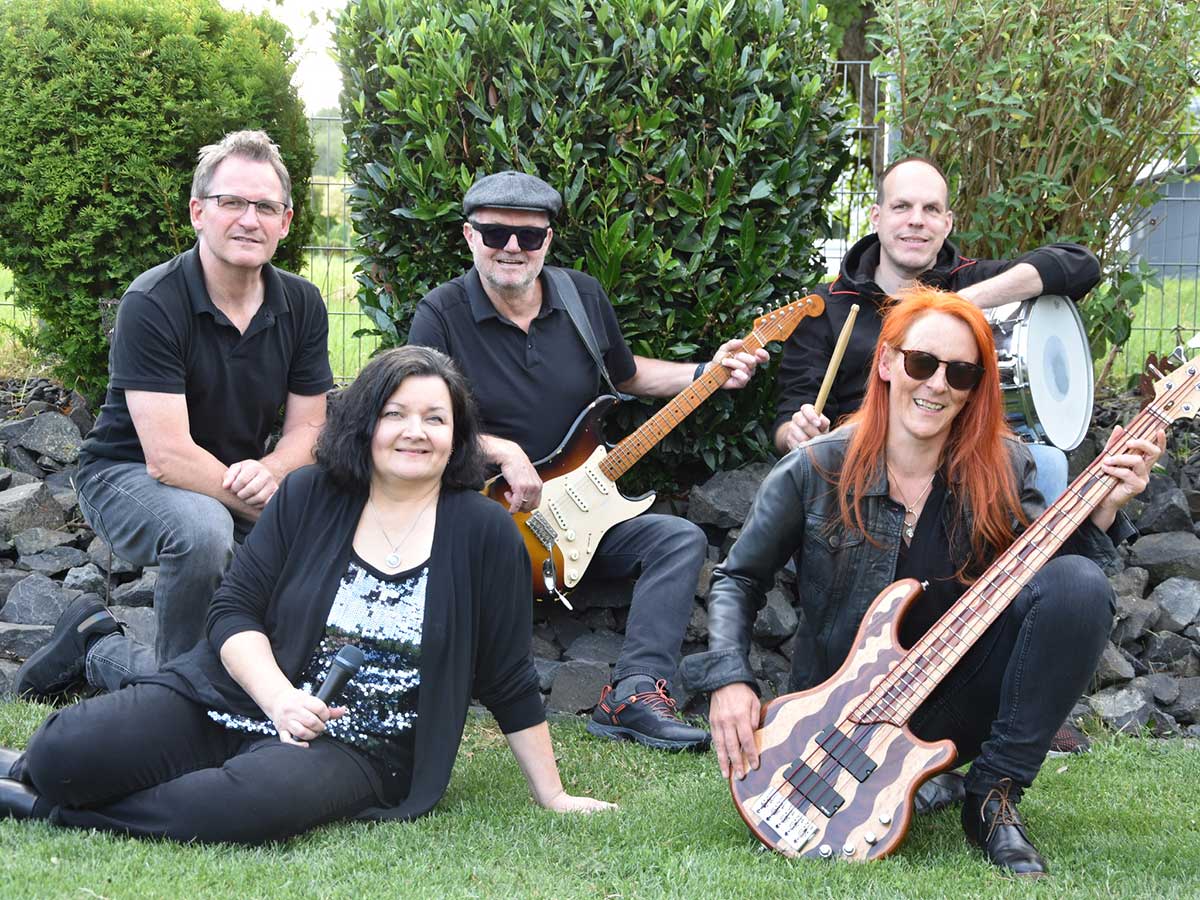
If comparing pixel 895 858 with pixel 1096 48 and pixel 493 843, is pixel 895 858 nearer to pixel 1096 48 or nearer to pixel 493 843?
pixel 493 843

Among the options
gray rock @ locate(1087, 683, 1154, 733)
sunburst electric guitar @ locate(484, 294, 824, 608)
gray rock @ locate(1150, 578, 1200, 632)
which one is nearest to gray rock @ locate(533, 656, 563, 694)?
sunburst electric guitar @ locate(484, 294, 824, 608)

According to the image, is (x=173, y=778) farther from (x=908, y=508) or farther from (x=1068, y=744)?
(x=1068, y=744)

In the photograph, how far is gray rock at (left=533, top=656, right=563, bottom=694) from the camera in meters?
4.95

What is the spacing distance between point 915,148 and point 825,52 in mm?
557

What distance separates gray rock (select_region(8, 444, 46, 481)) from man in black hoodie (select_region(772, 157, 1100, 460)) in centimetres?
335

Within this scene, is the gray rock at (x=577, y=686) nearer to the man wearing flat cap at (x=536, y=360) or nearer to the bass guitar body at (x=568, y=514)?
the man wearing flat cap at (x=536, y=360)

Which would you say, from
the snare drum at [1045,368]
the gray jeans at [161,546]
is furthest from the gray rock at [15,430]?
the snare drum at [1045,368]

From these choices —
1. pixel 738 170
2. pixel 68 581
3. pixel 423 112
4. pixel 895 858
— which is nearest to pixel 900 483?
pixel 895 858

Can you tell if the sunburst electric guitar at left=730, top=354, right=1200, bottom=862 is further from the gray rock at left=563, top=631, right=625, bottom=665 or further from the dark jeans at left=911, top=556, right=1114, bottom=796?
the gray rock at left=563, top=631, right=625, bottom=665

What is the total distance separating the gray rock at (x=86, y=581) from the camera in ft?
17.4

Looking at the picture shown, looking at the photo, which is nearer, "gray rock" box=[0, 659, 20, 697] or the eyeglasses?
the eyeglasses

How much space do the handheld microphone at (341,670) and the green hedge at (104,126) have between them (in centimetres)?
328

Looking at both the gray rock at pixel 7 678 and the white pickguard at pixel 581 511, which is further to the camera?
the white pickguard at pixel 581 511

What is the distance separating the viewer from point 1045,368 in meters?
4.91
